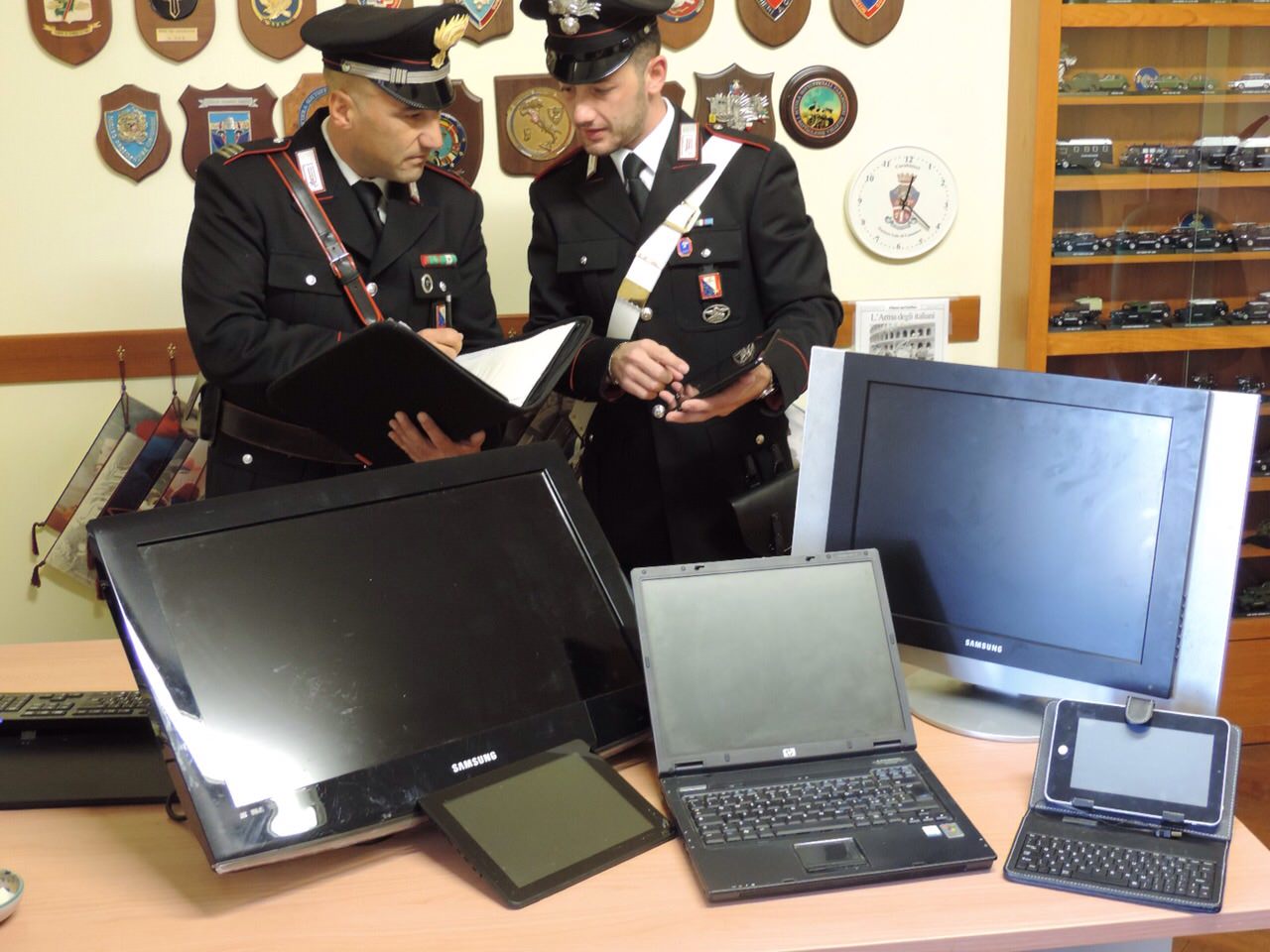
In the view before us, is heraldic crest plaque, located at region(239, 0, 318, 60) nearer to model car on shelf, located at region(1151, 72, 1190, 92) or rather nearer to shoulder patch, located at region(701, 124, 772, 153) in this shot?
shoulder patch, located at region(701, 124, 772, 153)

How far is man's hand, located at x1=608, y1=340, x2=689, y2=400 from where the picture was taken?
6.91 ft

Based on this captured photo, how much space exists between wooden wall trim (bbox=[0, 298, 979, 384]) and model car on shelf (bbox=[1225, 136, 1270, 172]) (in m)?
2.60

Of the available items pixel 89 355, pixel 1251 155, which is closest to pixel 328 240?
pixel 89 355

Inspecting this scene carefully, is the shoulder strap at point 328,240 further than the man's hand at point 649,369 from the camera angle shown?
Yes

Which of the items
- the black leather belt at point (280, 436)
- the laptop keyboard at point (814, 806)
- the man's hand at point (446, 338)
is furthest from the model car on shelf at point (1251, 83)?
the laptop keyboard at point (814, 806)

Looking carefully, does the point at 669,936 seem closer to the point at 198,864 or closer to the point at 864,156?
the point at 198,864

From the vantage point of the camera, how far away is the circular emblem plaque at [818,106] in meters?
2.96

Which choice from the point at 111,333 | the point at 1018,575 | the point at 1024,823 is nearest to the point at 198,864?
the point at 1024,823

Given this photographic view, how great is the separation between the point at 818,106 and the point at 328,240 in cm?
135

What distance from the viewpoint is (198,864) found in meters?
1.21

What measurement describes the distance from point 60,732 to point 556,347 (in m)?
0.89

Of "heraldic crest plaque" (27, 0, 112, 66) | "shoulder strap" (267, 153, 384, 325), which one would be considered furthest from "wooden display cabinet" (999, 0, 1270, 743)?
"heraldic crest plaque" (27, 0, 112, 66)

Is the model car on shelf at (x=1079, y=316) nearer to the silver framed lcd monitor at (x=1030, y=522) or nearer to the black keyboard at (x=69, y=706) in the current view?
the silver framed lcd monitor at (x=1030, y=522)

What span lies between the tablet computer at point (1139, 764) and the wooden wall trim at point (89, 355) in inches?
88.6
